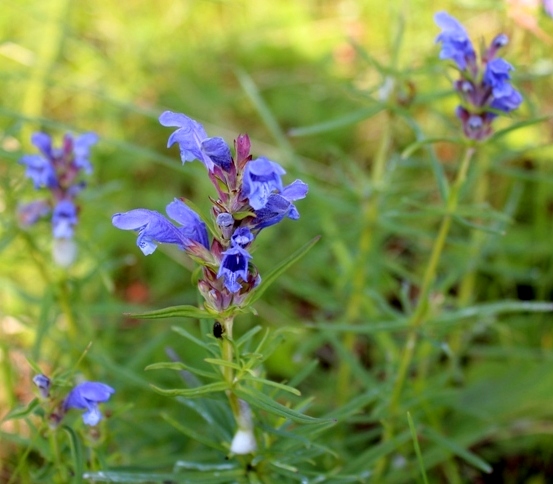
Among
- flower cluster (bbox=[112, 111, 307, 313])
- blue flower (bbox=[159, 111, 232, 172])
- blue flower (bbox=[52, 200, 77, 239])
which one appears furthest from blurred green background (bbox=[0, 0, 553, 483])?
blue flower (bbox=[159, 111, 232, 172])

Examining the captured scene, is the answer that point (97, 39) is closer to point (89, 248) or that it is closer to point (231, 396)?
point (89, 248)

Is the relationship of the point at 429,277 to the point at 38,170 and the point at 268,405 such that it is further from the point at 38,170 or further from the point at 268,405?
the point at 38,170

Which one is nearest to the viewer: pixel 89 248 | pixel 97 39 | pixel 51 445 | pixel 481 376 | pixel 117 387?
pixel 51 445

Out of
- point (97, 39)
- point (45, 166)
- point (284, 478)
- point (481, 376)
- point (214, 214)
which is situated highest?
point (97, 39)

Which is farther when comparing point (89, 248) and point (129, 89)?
point (129, 89)

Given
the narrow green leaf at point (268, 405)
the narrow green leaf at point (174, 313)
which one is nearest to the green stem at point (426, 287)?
the narrow green leaf at point (268, 405)

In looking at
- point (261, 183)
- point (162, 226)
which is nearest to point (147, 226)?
point (162, 226)

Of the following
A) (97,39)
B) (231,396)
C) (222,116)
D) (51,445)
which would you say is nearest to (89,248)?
(51,445)

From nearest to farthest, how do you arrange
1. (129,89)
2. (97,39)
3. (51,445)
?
(51,445) < (129,89) < (97,39)
